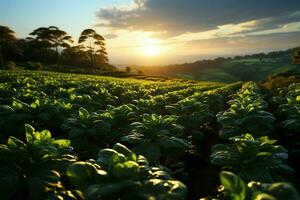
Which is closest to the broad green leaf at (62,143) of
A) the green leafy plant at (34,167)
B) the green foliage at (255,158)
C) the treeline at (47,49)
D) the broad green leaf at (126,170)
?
the green leafy plant at (34,167)

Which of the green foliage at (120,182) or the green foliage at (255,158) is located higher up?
the green foliage at (120,182)

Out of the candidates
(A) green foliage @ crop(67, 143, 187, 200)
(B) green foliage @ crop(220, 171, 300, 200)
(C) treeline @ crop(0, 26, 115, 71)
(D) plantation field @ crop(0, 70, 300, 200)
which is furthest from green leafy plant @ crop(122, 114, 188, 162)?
(C) treeline @ crop(0, 26, 115, 71)

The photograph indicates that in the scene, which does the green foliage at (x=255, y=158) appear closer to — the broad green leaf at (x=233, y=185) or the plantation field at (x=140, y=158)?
the plantation field at (x=140, y=158)

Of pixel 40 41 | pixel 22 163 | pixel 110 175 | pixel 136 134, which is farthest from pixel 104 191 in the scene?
pixel 40 41

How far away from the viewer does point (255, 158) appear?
14.5ft

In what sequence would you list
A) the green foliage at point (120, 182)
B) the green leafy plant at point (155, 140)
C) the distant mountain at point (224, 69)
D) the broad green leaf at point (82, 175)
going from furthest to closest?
the distant mountain at point (224, 69) → the green leafy plant at point (155, 140) → the broad green leaf at point (82, 175) → the green foliage at point (120, 182)

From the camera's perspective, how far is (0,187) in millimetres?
3398

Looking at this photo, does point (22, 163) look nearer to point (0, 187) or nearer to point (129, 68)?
point (0, 187)

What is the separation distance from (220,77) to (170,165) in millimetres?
104328

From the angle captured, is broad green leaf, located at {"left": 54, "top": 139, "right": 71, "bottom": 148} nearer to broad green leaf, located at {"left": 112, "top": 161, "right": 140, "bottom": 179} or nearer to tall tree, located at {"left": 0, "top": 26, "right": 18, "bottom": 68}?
broad green leaf, located at {"left": 112, "top": 161, "right": 140, "bottom": 179}

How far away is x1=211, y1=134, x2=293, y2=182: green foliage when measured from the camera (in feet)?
14.1

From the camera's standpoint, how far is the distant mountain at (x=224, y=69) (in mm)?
→ 109000

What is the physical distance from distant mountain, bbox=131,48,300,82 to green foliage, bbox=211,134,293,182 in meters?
98.4

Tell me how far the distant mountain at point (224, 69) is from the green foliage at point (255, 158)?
9844 centimetres
